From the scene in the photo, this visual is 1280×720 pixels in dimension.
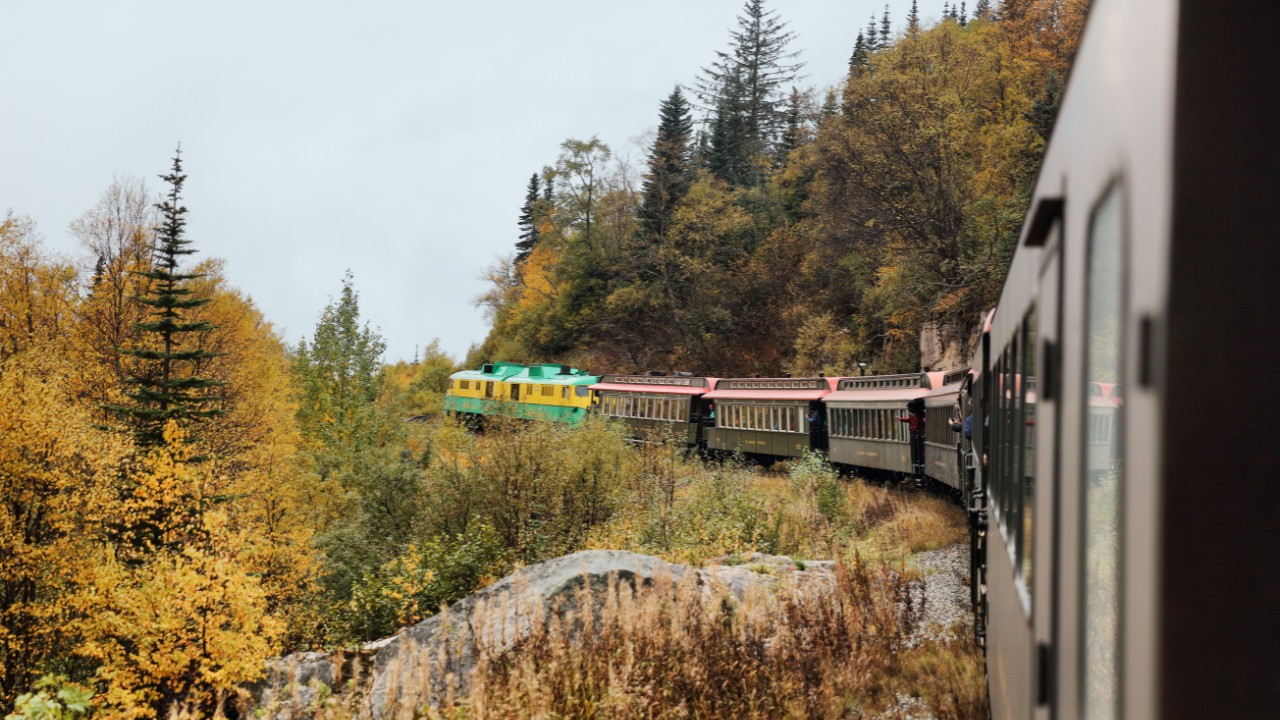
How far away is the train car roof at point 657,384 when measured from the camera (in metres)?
35.9

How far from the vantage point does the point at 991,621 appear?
5824 millimetres

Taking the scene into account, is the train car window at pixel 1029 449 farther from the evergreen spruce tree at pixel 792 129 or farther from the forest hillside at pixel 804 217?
the evergreen spruce tree at pixel 792 129

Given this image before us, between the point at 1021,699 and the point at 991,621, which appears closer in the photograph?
the point at 1021,699

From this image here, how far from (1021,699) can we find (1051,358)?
1412 millimetres

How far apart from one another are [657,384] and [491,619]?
2912 cm

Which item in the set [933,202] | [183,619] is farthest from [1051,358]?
[933,202]

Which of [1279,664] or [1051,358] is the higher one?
[1051,358]

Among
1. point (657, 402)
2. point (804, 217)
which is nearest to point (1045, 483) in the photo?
point (657, 402)

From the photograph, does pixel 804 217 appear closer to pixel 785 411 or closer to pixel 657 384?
pixel 657 384

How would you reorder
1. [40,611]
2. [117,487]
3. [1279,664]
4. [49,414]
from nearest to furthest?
1. [1279,664]
2. [40,611]
3. [49,414]
4. [117,487]

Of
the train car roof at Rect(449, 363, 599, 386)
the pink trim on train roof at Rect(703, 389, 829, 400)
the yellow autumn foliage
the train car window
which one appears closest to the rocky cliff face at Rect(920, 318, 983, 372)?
the pink trim on train roof at Rect(703, 389, 829, 400)

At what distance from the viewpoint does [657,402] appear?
123ft

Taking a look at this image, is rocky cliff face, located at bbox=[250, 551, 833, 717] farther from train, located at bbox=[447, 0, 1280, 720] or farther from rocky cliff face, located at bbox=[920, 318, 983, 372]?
rocky cliff face, located at bbox=[920, 318, 983, 372]

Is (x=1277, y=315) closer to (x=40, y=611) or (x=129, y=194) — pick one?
(x=40, y=611)
